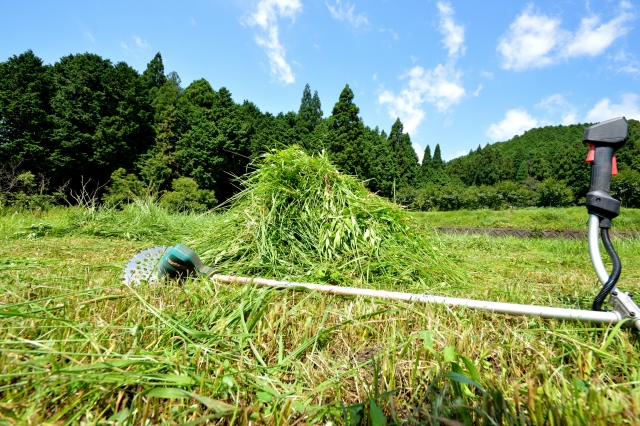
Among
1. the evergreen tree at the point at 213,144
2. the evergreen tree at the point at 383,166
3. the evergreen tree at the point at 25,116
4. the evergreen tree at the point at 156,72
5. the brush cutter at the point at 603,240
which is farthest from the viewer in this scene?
the evergreen tree at the point at 156,72

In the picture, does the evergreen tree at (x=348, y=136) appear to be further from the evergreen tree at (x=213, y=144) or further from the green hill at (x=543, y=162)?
the green hill at (x=543, y=162)

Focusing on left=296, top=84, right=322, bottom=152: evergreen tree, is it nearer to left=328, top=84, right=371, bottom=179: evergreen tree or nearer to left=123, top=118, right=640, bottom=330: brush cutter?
left=328, top=84, right=371, bottom=179: evergreen tree

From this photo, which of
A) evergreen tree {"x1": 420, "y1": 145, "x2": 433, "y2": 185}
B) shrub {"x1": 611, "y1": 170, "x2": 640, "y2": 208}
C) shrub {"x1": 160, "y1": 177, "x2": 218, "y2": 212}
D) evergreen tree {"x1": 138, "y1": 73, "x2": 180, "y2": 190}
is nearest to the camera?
shrub {"x1": 160, "y1": 177, "x2": 218, "y2": 212}

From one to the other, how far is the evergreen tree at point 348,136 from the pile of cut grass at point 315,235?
22.1 meters

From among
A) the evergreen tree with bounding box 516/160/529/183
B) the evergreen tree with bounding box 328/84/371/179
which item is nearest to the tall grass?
the evergreen tree with bounding box 328/84/371/179

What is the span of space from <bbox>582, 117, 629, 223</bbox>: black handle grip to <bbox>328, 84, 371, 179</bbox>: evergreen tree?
76.4 ft

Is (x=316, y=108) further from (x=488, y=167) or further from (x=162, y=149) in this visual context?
(x=488, y=167)

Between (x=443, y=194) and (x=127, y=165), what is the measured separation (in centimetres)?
2727

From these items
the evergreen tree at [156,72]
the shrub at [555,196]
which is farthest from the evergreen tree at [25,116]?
the shrub at [555,196]

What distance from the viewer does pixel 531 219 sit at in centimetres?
1880

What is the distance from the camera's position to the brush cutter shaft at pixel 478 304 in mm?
981

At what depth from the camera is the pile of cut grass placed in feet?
6.02

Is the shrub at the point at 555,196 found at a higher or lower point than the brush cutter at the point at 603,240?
higher

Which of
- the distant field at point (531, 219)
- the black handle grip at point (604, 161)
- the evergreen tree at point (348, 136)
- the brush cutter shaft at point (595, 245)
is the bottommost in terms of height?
the brush cutter shaft at point (595, 245)
